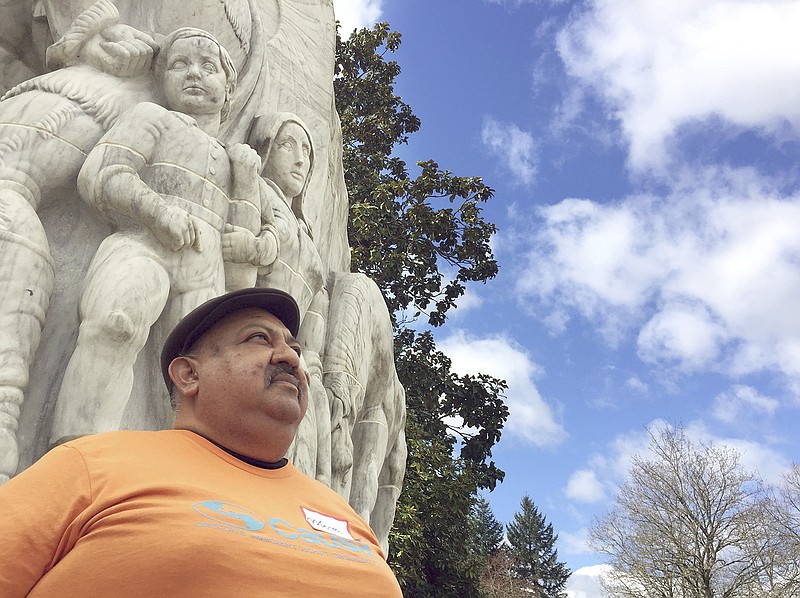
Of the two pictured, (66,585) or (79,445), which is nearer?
(66,585)

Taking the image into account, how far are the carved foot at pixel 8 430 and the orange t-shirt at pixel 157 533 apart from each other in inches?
50.4

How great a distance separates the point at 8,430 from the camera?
8.56 feet

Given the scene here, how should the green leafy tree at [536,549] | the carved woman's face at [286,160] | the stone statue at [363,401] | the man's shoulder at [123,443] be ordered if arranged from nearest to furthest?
the man's shoulder at [123,443] → the carved woman's face at [286,160] → the stone statue at [363,401] → the green leafy tree at [536,549]

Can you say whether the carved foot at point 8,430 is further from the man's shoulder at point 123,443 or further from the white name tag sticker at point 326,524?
the white name tag sticker at point 326,524

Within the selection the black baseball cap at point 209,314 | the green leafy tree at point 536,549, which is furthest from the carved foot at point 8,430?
the green leafy tree at point 536,549

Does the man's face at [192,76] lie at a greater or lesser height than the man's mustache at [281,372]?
greater

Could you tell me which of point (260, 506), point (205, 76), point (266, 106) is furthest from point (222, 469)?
point (266, 106)

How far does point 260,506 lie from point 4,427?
154cm

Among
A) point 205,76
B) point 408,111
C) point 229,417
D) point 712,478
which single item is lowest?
point 229,417

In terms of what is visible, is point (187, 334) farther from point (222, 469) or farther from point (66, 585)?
point (66, 585)

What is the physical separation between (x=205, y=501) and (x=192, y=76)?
9.23 feet

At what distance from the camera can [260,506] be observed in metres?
1.50

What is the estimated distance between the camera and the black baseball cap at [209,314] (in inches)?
→ 69.4

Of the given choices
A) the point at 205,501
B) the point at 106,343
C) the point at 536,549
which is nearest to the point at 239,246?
the point at 106,343
